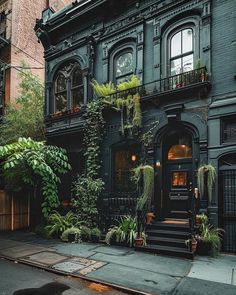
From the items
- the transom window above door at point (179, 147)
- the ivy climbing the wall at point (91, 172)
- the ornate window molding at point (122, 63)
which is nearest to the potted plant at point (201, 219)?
the transom window above door at point (179, 147)

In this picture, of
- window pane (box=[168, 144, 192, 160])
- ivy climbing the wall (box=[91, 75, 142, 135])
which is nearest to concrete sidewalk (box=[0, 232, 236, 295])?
window pane (box=[168, 144, 192, 160])

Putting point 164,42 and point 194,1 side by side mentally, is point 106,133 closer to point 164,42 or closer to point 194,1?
point 164,42

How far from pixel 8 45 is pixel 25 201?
33.2 ft

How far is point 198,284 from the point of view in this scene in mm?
6301

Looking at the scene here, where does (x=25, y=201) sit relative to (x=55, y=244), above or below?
above

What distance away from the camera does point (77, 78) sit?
46.5 ft

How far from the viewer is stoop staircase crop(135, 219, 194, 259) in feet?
28.4

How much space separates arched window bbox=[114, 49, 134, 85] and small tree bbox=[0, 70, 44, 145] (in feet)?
17.3

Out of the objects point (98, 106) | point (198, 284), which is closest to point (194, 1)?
point (98, 106)

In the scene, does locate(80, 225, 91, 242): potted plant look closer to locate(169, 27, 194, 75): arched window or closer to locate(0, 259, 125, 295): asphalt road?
locate(0, 259, 125, 295): asphalt road

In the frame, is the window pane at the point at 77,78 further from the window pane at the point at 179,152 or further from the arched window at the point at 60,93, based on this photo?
the window pane at the point at 179,152

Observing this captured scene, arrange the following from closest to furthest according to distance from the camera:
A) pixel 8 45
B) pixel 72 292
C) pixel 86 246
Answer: pixel 72 292 → pixel 86 246 → pixel 8 45

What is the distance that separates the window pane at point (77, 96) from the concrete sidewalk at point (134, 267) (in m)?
6.63

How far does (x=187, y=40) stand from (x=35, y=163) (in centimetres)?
721
